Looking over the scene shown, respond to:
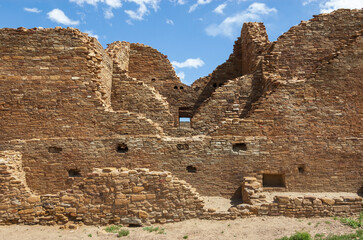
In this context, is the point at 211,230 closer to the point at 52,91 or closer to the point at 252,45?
the point at 52,91

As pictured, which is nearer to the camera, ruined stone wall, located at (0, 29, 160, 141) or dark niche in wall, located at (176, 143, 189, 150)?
dark niche in wall, located at (176, 143, 189, 150)

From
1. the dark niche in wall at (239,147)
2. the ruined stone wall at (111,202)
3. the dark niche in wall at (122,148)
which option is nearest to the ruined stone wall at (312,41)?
the dark niche in wall at (239,147)

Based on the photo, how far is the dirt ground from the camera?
8.05 meters

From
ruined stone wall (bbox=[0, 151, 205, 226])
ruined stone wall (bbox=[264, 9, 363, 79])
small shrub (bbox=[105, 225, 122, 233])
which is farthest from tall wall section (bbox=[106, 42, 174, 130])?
ruined stone wall (bbox=[264, 9, 363, 79])

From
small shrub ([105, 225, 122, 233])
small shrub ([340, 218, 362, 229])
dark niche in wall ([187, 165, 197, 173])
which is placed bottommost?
small shrub ([105, 225, 122, 233])

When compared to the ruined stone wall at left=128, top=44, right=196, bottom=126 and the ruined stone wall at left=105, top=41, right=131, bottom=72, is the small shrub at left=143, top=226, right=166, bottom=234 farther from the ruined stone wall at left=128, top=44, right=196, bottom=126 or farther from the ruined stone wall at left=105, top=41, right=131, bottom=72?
the ruined stone wall at left=128, top=44, right=196, bottom=126

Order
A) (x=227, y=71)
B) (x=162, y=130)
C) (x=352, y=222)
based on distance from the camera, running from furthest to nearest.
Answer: (x=227, y=71) → (x=162, y=130) → (x=352, y=222)

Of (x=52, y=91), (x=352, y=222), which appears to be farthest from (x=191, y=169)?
(x=52, y=91)

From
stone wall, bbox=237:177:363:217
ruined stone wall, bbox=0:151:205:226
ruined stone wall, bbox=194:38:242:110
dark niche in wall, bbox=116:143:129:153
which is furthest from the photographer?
ruined stone wall, bbox=194:38:242:110

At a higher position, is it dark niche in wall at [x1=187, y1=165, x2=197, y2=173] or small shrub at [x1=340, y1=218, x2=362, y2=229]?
dark niche in wall at [x1=187, y1=165, x2=197, y2=173]

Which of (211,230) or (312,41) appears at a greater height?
(312,41)

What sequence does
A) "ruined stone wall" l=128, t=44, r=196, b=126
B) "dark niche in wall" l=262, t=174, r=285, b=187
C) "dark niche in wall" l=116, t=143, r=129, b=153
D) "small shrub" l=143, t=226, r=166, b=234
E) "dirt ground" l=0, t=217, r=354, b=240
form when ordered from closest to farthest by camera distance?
"dirt ground" l=0, t=217, r=354, b=240, "small shrub" l=143, t=226, r=166, b=234, "dark niche in wall" l=116, t=143, r=129, b=153, "dark niche in wall" l=262, t=174, r=285, b=187, "ruined stone wall" l=128, t=44, r=196, b=126

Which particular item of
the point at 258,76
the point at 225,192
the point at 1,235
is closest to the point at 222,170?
the point at 225,192

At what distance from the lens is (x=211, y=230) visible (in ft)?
27.6
